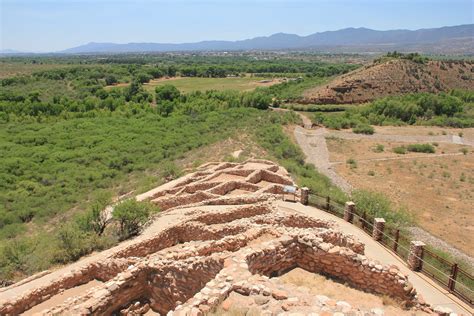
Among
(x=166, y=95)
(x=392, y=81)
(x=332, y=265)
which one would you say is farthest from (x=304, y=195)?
(x=392, y=81)

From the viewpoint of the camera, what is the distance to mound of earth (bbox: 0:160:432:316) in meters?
8.12

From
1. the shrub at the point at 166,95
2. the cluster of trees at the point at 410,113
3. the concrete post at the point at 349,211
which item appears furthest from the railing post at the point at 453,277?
the shrub at the point at 166,95

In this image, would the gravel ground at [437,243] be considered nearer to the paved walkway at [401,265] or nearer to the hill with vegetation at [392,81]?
the paved walkway at [401,265]

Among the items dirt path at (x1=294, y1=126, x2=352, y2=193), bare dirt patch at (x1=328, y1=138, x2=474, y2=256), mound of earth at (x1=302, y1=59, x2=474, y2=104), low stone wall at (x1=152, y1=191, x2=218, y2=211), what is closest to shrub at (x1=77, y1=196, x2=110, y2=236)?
low stone wall at (x1=152, y1=191, x2=218, y2=211)

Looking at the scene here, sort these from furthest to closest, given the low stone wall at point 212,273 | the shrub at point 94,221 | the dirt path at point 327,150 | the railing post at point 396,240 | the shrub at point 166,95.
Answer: the shrub at point 166,95, the dirt path at point 327,150, the shrub at point 94,221, the railing post at point 396,240, the low stone wall at point 212,273

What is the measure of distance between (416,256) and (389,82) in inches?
2777

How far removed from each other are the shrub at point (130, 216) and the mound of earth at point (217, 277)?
45.5 inches

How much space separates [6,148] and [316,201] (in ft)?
106

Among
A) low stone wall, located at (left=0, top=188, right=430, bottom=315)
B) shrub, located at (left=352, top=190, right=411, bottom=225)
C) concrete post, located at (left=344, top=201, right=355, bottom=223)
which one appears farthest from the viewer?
shrub, located at (left=352, top=190, right=411, bottom=225)

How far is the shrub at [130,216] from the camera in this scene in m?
16.3

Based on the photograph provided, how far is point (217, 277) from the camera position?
9.01 meters

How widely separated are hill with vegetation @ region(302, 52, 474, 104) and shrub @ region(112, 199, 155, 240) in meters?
61.9

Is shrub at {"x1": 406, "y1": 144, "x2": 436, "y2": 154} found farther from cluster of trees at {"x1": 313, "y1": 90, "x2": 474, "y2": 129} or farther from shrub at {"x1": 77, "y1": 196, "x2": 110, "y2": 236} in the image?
shrub at {"x1": 77, "y1": 196, "x2": 110, "y2": 236}

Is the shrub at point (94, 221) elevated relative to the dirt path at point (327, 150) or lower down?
elevated
